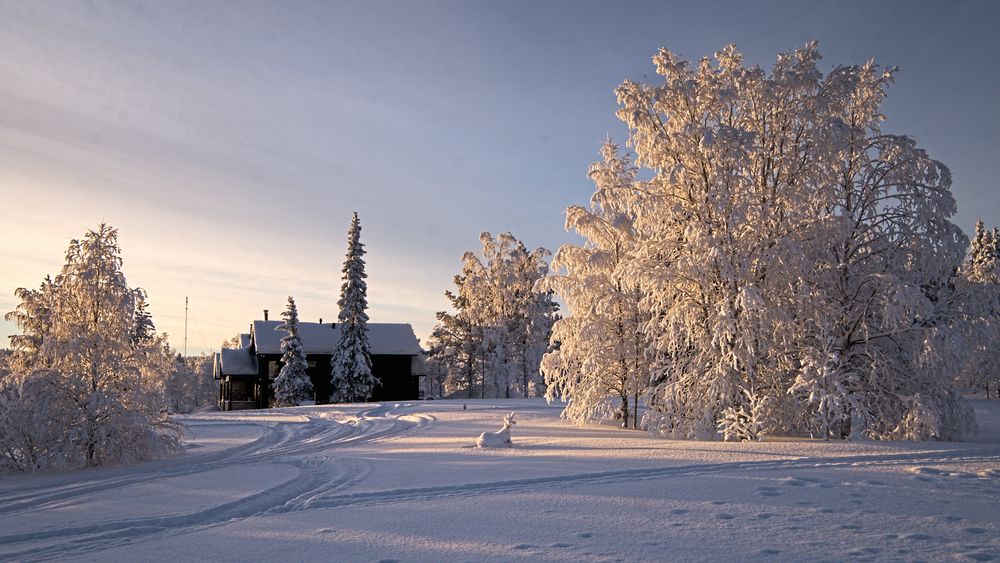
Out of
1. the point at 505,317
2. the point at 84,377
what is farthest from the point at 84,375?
the point at 505,317

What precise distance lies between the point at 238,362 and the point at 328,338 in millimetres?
8813

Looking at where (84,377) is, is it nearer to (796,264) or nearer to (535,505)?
(535,505)

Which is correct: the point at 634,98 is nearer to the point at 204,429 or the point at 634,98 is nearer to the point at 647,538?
the point at 647,538

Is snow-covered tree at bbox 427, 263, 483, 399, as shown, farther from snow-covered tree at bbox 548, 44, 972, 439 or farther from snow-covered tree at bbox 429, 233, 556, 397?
snow-covered tree at bbox 548, 44, 972, 439

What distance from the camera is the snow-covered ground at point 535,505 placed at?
6559mm

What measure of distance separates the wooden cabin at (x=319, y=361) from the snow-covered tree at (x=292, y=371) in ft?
11.0

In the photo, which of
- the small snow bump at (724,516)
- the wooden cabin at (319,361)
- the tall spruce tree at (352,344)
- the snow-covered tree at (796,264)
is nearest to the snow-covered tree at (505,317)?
the wooden cabin at (319,361)

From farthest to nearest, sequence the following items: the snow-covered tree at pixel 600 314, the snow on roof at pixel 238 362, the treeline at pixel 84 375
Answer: the snow on roof at pixel 238 362
the snow-covered tree at pixel 600 314
the treeline at pixel 84 375

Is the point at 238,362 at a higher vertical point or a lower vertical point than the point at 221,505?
higher

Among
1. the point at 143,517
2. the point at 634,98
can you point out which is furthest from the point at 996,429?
the point at 143,517

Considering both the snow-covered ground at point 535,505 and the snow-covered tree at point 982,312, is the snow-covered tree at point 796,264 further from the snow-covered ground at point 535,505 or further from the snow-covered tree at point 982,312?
the snow-covered ground at point 535,505

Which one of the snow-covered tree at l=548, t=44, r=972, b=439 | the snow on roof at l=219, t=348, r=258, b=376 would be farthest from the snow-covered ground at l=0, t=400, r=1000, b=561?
the snow on roof at l=219, t=348, r=258, b=376

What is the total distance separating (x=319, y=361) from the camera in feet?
165

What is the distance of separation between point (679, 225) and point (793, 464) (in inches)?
319
